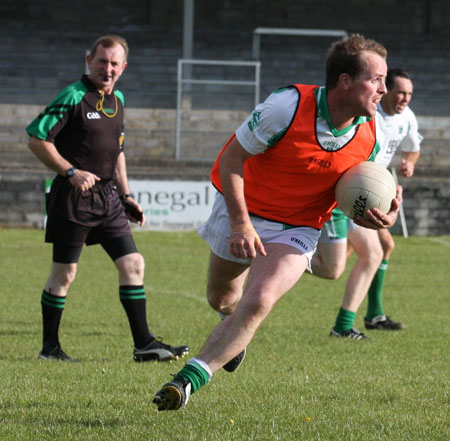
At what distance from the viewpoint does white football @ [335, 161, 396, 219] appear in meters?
4.68

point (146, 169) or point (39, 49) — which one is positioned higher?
point (39, 49)

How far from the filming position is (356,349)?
7.08m

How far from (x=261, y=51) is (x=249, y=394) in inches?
865

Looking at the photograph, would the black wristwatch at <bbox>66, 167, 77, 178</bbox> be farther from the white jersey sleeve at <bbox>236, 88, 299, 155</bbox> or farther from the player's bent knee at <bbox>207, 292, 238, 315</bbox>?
the white jersey sleeve at <bbox>236, 88, 299, 155</bbox>

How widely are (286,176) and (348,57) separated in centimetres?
70

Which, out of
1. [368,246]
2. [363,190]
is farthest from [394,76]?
[363,190]

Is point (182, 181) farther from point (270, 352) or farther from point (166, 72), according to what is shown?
point (270, 352)

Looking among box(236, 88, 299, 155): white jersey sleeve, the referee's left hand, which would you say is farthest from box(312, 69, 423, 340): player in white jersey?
box(236, 88, 299, 155): white jersey sleeve

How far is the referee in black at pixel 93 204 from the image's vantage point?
246 inches

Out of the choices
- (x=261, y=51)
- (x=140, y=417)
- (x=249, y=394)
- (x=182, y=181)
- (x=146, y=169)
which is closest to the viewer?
(x=140, y=417)

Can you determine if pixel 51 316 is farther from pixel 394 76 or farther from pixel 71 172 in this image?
pixel 394 76

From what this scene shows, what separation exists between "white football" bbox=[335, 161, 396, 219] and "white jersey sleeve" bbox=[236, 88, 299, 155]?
0.48 meters

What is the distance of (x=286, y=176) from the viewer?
472 cm

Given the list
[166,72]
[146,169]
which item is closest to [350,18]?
[166,72]
